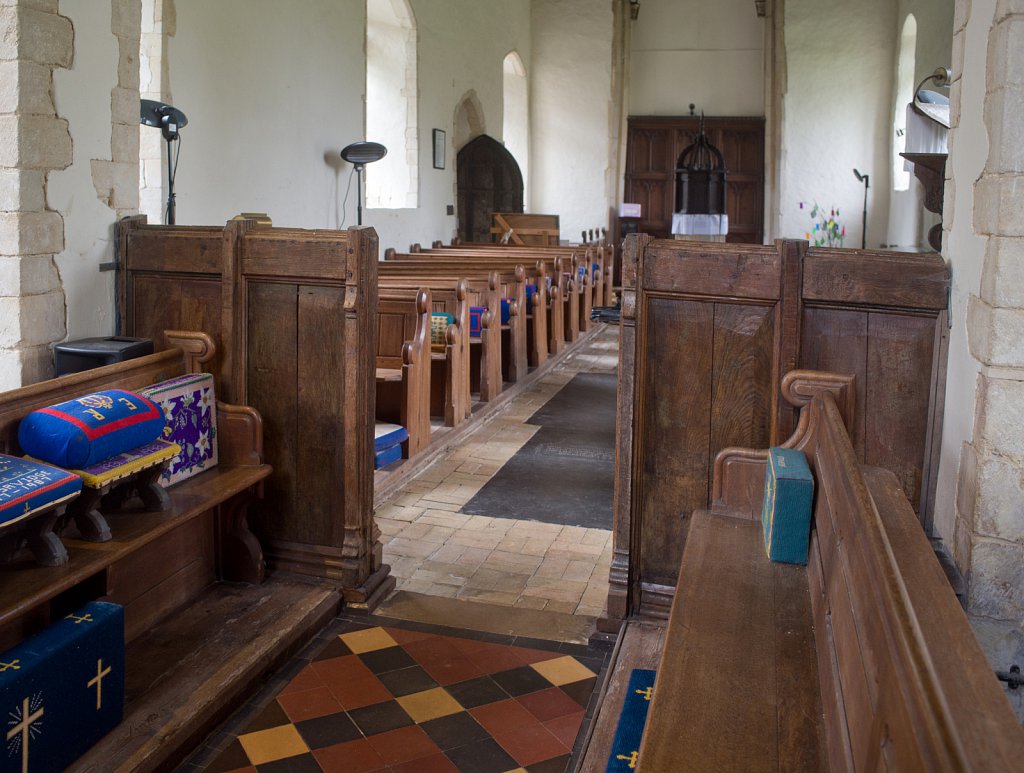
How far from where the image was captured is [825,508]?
2.25m

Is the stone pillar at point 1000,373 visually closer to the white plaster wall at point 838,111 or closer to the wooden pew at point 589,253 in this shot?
the wooden pew at point 589,253

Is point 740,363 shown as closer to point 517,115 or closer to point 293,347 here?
point 293,347

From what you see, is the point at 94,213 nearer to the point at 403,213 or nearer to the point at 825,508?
the point at 825,508

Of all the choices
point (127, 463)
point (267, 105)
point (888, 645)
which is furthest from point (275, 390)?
point (267, 105)

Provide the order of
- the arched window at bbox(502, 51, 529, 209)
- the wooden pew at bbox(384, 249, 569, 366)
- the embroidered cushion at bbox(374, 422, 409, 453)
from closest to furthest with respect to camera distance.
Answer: the embroidered cushion at bbox(374, 422, 409, 453)
the wooden pew at bbox(384, 249, 569, 366)
the arched window at bbox(502, 51, 529, 209)

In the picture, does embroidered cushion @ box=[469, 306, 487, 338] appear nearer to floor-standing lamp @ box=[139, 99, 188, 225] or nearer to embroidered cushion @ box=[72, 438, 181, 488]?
floor-standing lamp @ box=[139, 99, 188, 225]

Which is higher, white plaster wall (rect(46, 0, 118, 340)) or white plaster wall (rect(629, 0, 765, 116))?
white plaster wall (rect(629, 0, 765, 116))

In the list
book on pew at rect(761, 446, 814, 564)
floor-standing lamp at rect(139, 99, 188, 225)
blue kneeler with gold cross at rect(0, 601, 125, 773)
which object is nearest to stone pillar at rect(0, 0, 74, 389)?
blue kneeler with gold cross at rect(0, 601, 125, 773)

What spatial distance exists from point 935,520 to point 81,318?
2.76 metres

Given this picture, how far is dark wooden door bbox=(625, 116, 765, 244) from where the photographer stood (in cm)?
1498

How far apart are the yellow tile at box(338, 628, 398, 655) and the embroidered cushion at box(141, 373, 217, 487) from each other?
73 cm

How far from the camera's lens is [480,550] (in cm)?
400

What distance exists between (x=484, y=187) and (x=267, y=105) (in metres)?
5.31

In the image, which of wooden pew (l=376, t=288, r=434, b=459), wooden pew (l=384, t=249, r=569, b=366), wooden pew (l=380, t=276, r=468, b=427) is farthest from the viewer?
wooden pew (l=384, t=249, r=569, b=366)
